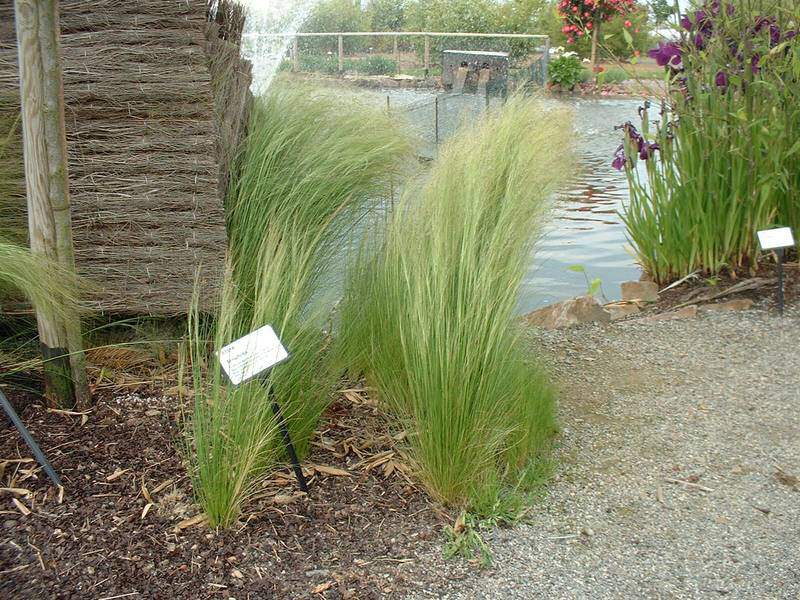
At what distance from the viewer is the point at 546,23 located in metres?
21.8

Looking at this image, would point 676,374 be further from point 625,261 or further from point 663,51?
point 625,261

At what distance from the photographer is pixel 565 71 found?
16219mm

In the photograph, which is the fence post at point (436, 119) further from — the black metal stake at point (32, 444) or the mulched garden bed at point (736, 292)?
the black metal stake at point (32, 444)

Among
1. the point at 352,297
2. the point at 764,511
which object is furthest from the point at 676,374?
the point at 352,297

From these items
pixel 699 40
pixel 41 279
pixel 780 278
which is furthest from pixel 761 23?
pixel 41 279

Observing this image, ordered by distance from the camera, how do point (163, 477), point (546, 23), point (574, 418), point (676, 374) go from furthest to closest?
point (546, 23) < point (676, 374) < point (574, 418) < point (163, 477)

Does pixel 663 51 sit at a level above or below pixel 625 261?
above

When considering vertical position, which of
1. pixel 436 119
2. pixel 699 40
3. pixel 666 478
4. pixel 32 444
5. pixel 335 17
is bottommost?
pixel 666 478

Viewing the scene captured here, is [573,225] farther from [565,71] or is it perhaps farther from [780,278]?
[565,71]

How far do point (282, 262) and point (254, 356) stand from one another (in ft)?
1.97

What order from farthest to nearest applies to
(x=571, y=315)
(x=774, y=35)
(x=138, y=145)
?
(x=774, y=35) → (x=571, y=315) → (x=138, y=145)

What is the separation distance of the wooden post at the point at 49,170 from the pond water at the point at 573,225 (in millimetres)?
1554

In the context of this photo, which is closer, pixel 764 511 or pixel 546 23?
pixel 764 511

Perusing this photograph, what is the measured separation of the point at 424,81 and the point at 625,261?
7.86m
